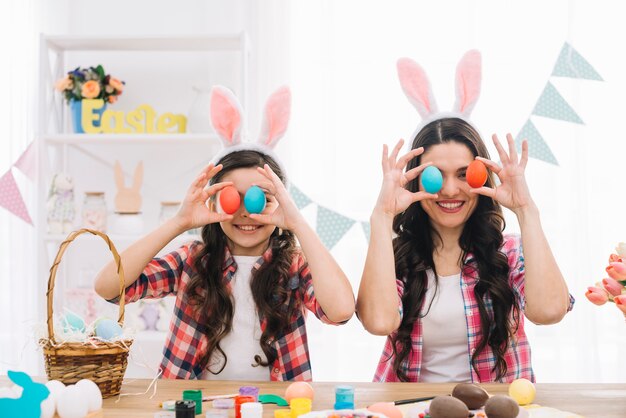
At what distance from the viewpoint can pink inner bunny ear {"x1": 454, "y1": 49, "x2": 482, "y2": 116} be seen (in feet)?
5.73

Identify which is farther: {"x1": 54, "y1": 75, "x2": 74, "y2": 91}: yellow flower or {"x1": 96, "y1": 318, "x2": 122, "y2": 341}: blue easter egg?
{"x1": 54, "y1": 75, "x2": 74, "y2": 91}: yellow flower

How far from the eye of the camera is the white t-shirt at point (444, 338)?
66.8 inches

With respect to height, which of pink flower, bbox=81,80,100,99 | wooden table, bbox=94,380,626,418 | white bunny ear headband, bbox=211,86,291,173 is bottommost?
wooden table, bbox=94,380,626,418

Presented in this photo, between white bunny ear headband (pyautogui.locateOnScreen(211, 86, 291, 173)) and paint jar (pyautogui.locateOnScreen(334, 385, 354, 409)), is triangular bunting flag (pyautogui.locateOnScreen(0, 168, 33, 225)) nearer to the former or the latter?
white bunny ear headband (pyautogui.locateOnScreen(211, 86, 291, 173))

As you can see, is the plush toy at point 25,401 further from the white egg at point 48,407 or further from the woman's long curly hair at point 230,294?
the woman's long curly hair at point 230,294

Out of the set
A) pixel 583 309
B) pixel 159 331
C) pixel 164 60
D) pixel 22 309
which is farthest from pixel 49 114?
pixel 583 309

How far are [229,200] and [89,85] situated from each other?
1.55 meters

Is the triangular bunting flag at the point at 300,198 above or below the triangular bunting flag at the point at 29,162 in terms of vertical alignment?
below

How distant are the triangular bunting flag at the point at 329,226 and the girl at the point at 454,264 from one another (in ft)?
3.42

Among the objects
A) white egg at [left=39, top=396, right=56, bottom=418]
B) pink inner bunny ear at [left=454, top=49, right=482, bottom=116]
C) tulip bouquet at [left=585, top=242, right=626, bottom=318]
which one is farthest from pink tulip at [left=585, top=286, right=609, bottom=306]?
white egg at [left=39, top=396, right=56, bottom=418]

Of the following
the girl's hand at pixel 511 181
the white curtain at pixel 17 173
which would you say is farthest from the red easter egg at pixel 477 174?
the white curtain at pixel 17 173

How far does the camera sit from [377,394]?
4.31ft

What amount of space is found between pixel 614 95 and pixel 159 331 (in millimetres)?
2228

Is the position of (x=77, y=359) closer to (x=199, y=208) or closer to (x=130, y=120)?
(x=199, y=208)
